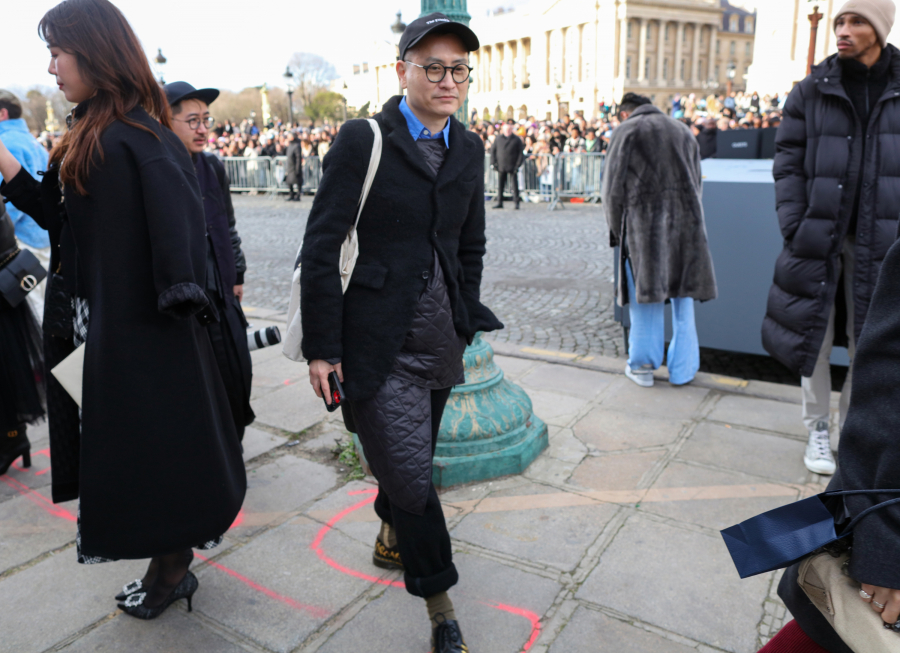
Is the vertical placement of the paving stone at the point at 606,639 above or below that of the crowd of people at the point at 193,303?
below

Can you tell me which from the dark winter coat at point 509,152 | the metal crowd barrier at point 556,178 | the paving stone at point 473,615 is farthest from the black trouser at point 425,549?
the dark winter coat at point 509,152

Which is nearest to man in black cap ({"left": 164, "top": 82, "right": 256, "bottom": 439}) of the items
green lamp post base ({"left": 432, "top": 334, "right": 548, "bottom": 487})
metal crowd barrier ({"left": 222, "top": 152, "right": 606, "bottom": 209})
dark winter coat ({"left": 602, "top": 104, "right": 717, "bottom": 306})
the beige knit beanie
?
green lamp post base ({"left": 432, "top": 334, "right": 548, "bottom": 487})

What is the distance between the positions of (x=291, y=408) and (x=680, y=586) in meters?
2.54

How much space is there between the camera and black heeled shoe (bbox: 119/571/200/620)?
95.0 inches

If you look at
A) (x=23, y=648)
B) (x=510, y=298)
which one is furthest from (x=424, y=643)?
(x=510, y=298)

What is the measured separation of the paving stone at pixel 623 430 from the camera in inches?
148

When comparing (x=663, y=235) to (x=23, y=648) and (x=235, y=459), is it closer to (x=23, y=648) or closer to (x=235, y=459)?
(x=235, y=459)

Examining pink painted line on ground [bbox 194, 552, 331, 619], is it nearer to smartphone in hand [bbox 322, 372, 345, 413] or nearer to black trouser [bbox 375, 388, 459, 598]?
black trouser [bbox 375, 388, 459, 598]

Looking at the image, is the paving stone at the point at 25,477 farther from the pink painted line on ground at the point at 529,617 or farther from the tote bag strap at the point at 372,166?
the tote bag strap at the point at 372,166

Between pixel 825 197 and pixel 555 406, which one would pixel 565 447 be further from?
pixel 825 197

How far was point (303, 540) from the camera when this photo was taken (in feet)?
9.50

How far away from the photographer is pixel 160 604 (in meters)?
2.41

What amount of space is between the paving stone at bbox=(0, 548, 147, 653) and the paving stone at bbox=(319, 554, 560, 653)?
859 millimetres

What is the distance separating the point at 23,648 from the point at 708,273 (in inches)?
150
